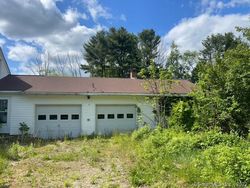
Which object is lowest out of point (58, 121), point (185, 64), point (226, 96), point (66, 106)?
point (58, 121)

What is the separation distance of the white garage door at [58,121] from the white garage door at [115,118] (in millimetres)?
1409

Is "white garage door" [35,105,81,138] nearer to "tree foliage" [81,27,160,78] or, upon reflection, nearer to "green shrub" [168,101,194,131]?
"green shrub" [168,101,194,131]

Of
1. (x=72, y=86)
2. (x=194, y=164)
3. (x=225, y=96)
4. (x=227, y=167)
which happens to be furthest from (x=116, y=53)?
(x=227, y=167)

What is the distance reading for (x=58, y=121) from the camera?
1925cm

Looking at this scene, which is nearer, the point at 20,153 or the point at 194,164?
the point at 194,164

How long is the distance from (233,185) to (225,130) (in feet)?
25.9

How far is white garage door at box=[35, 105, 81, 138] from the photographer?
62.0ft

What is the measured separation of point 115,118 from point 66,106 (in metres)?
3.39

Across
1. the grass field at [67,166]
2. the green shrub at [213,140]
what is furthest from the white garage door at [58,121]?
the green shrub at [213,140]

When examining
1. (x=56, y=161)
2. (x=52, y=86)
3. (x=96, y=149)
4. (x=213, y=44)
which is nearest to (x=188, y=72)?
(x=213, y=44)

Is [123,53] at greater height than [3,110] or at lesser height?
greater

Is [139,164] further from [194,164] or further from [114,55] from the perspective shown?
[114,55]

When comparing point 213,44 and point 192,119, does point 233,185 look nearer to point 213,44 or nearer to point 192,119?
point 192,119

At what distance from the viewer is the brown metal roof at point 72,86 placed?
741 inches
